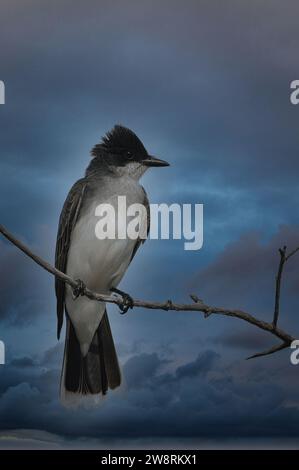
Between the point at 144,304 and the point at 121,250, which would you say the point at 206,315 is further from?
the point at 121,250

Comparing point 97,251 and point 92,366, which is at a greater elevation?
point 97,251

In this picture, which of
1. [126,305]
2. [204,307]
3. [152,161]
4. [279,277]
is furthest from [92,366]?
[279,277]

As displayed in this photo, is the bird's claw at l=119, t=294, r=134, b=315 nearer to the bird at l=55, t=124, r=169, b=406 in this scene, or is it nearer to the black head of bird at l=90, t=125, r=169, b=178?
the bird at l=55, t=124, r=169, b=406

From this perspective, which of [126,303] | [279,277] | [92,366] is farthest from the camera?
[92,366]

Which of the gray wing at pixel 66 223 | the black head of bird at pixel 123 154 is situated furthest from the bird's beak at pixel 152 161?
the gray wing at pixel 66 223

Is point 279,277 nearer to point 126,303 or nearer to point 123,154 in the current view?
point 126,303

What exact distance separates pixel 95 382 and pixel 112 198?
176cm

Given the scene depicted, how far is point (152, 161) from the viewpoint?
575 centimetres

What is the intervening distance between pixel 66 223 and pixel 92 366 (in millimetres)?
1395

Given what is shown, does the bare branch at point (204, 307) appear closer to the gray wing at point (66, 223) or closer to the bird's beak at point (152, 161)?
the gray wing at point (66, 223)

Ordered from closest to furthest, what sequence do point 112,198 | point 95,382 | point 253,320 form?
1. point 253,320
2. point 112,198
3. point 95,382

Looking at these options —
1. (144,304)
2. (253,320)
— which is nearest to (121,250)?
(144,304)

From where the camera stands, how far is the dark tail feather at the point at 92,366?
19.6 feet

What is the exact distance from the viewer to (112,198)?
5.57 meters
